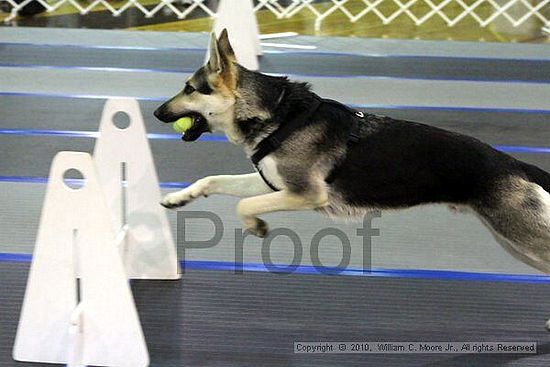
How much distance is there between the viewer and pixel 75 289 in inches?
103

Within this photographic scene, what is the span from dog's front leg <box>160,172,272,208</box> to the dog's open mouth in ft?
0.60

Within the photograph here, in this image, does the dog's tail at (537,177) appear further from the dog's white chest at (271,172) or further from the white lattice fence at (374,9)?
the white lattice fence at (374,9)

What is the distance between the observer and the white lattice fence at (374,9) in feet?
26.1

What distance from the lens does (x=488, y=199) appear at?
104 inches

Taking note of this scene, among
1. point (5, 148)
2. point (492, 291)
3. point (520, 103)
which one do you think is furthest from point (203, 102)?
point (520, 103)

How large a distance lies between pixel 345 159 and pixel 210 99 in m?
0.50

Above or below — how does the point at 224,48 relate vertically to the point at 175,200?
above

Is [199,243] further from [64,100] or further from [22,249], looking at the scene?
[64,100]

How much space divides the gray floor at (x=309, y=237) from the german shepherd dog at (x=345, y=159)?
39cm

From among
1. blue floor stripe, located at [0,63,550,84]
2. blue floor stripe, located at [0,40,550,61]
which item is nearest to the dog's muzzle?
blue floor stripe, located at [0,63,550,84]

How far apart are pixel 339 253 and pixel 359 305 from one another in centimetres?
47

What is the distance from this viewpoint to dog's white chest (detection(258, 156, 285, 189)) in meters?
2.77

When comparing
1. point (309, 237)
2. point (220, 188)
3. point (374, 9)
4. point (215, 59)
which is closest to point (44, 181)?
point (309, 237)

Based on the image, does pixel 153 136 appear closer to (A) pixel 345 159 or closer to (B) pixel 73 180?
(B) pixel 73 180
